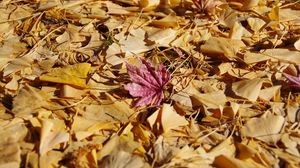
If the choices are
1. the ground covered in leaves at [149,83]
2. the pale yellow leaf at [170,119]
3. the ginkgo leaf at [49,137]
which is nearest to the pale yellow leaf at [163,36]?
the ground covered in leaves at [149,83]

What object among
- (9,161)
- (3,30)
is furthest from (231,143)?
(3,30)

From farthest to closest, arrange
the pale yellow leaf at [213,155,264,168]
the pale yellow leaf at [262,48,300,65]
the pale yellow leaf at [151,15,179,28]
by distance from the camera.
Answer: the pale yellow leaf at [151,15,179,28]
the pale yellow leaf at [262,48,300,65]
the pale yellow leaf at [213,155,264,168]

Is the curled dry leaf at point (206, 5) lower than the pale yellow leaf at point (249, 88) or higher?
higher

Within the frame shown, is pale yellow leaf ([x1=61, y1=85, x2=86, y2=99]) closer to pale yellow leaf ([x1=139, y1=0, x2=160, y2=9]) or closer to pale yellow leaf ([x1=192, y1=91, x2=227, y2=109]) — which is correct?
pale yellow leaf ([x1=192, y1=91, x2=227, y2=109])

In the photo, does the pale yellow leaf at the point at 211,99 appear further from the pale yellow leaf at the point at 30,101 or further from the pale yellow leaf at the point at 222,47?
the pale yellow leaf at the point at 30,101

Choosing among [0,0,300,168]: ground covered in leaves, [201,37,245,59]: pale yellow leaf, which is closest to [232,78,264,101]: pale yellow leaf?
[0,0,300,168]: ground covered in leaves

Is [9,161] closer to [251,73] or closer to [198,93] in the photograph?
[198,93]

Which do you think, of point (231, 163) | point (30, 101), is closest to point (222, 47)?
point (231, 163)

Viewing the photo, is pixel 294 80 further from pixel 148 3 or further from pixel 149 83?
pixel 148 3
